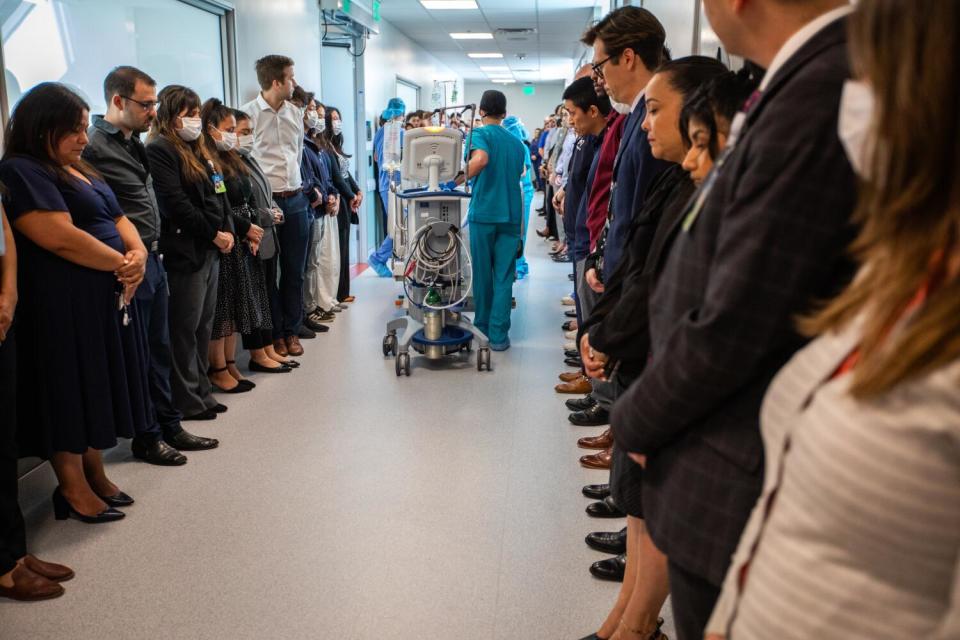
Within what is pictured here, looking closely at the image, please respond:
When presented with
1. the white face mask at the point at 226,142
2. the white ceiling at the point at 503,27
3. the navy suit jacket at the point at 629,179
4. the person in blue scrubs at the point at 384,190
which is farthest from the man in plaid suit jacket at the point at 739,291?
the white ceiling at the point at 503,27

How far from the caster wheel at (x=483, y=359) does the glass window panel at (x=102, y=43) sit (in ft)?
7.58

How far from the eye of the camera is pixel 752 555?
35.3 inches

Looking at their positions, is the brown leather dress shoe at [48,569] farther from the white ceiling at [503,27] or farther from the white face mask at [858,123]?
the white ceiling at [503,27]

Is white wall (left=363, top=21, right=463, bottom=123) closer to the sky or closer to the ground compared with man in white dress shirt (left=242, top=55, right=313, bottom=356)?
closer to the sky

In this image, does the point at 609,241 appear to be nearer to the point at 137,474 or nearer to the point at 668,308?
the point at 668,308

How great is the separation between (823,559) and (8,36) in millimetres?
3373

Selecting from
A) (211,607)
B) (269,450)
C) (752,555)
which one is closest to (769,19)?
(752,555)

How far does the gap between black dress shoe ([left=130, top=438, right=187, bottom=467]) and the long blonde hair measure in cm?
303

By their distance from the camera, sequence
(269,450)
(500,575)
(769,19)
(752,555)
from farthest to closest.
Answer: (269,450), (500,575), (769,19), (752,555)

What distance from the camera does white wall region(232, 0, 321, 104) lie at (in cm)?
534

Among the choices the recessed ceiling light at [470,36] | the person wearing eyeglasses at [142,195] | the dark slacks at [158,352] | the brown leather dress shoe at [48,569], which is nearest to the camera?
the brown leather dress shoe at [48,569]

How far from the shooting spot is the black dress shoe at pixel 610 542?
258 cm

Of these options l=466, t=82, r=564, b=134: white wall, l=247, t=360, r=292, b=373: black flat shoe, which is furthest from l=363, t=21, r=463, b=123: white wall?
l=466, t=82, r=564, b=134: white wall

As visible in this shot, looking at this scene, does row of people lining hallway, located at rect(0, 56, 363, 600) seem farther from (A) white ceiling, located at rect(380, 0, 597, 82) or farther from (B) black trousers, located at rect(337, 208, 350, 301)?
(A) white ceiling, located at rect(380, 0, 597, 82)
